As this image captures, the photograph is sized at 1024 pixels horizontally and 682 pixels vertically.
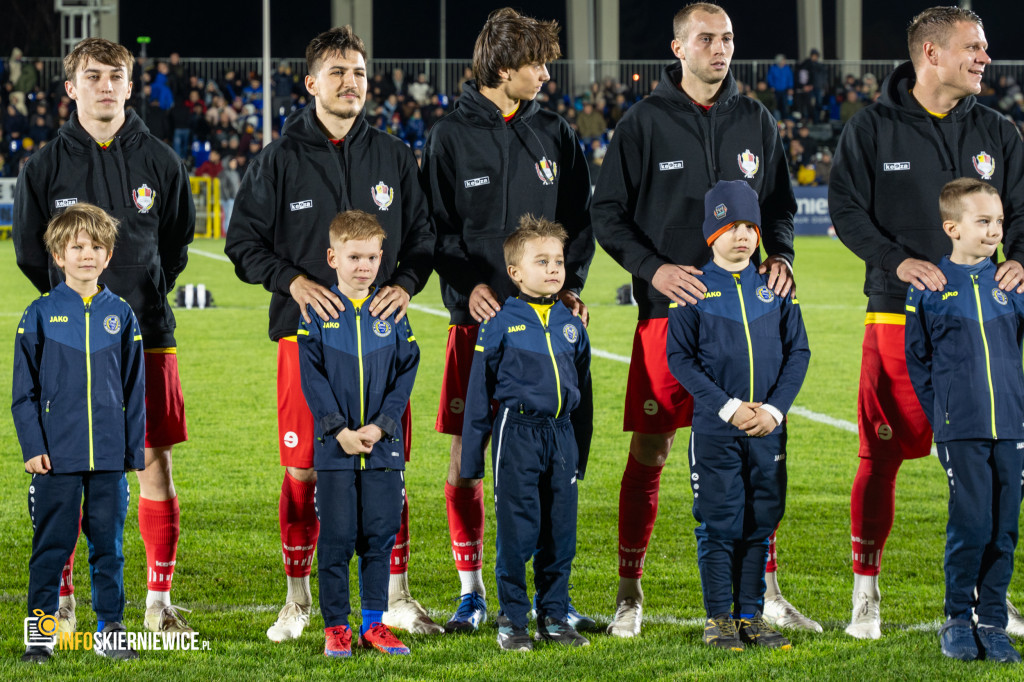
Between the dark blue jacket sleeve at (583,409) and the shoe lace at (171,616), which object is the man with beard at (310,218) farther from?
the dark blue jacket sleeve at (583,409)

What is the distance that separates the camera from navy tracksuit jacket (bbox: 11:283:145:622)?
4.37 m

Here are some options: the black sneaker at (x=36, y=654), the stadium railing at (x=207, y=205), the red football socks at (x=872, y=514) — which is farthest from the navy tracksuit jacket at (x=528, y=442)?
the stadium railing at (x=207, y=205)

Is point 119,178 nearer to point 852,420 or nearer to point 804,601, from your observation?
point 804,601

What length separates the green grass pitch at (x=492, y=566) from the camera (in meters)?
4.38

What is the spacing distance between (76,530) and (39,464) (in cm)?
28

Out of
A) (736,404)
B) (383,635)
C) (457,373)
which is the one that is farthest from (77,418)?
(736,404)

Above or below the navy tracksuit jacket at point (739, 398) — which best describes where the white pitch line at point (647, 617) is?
below

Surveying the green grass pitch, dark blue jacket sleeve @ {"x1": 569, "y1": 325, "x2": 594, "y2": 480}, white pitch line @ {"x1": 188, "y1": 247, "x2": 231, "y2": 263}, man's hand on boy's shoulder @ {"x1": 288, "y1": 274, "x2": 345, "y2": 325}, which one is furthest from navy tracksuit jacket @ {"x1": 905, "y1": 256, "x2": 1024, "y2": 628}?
white pitch line @ {"x1": 188, "y1": 247, "x2": 231, "y2": 263}

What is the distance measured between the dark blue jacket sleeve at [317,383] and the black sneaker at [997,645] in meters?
2.31

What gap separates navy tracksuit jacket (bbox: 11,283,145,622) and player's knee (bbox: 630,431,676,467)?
187 centimetres

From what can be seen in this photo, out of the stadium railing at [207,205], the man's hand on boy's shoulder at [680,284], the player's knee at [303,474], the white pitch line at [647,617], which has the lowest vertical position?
the white pitch line at [647,617]

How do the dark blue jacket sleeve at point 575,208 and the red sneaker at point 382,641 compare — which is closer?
the red sneaker at point 382,641

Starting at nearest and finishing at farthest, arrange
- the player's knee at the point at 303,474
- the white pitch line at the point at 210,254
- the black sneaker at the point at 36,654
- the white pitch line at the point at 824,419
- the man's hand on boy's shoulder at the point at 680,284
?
the black sneaker at the point at 36,654, the man's hand on boy's shoulder at the point at 680,284, the player's knee at the point at 303,474, the white pitch line at the point at 824,419, the white pitch line at the point at 210,254

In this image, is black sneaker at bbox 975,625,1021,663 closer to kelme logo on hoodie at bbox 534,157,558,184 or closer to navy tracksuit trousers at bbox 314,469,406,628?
navy tracksuit trousers at bbox 314,469,406,628
